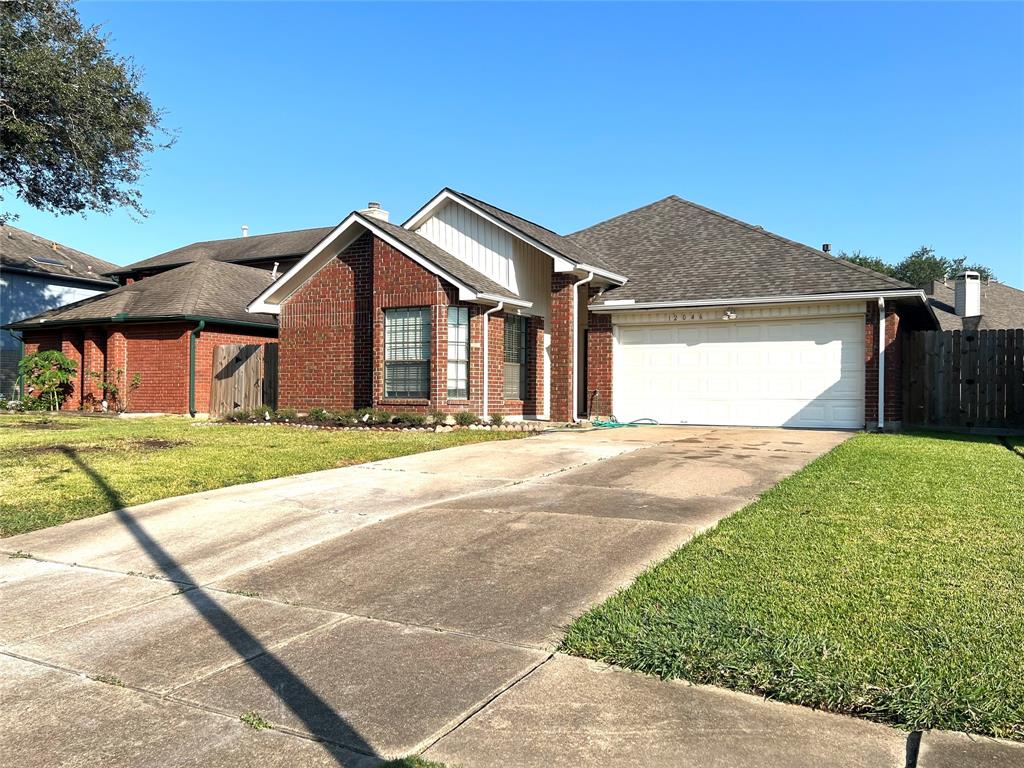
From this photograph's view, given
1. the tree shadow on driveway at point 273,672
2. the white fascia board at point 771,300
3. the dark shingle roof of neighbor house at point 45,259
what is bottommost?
the tree shadow on driveway at point 273,672

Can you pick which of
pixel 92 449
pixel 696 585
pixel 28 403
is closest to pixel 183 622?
pixel 696 585

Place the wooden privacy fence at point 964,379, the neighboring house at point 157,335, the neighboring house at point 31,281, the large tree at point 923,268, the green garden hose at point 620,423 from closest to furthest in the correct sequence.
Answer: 1. the wooden privacy fence at point 964,379
2. the green garden hose at point 620,423
3. the neighboring house at point 157,335
4. the neighboring house at point 31,281
5. the large tree at point 923,268

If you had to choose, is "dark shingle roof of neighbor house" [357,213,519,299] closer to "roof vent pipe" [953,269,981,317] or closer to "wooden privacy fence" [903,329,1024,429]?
"wooden privacy fence" [903,329,1024,429]

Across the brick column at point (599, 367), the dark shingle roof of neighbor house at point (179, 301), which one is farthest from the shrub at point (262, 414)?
the brick column at point (599, 367)

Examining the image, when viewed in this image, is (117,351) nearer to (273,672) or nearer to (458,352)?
(458,352)

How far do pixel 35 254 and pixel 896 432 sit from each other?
3354 cm

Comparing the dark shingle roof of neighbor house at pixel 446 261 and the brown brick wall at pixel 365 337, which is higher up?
the dark shingle roof of neighbor house at pixel 446 261

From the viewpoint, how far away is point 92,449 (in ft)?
38.8

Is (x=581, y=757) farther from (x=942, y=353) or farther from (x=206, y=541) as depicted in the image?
(x=942, y=353)

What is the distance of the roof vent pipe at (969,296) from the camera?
97.1 feet

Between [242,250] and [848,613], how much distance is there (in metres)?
39.2

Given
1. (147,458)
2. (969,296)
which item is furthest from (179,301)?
(969,296)

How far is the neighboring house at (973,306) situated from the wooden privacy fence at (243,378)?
23.2 meters

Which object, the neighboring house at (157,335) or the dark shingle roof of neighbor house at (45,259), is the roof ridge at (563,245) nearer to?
the neighboring house at (157,335)
